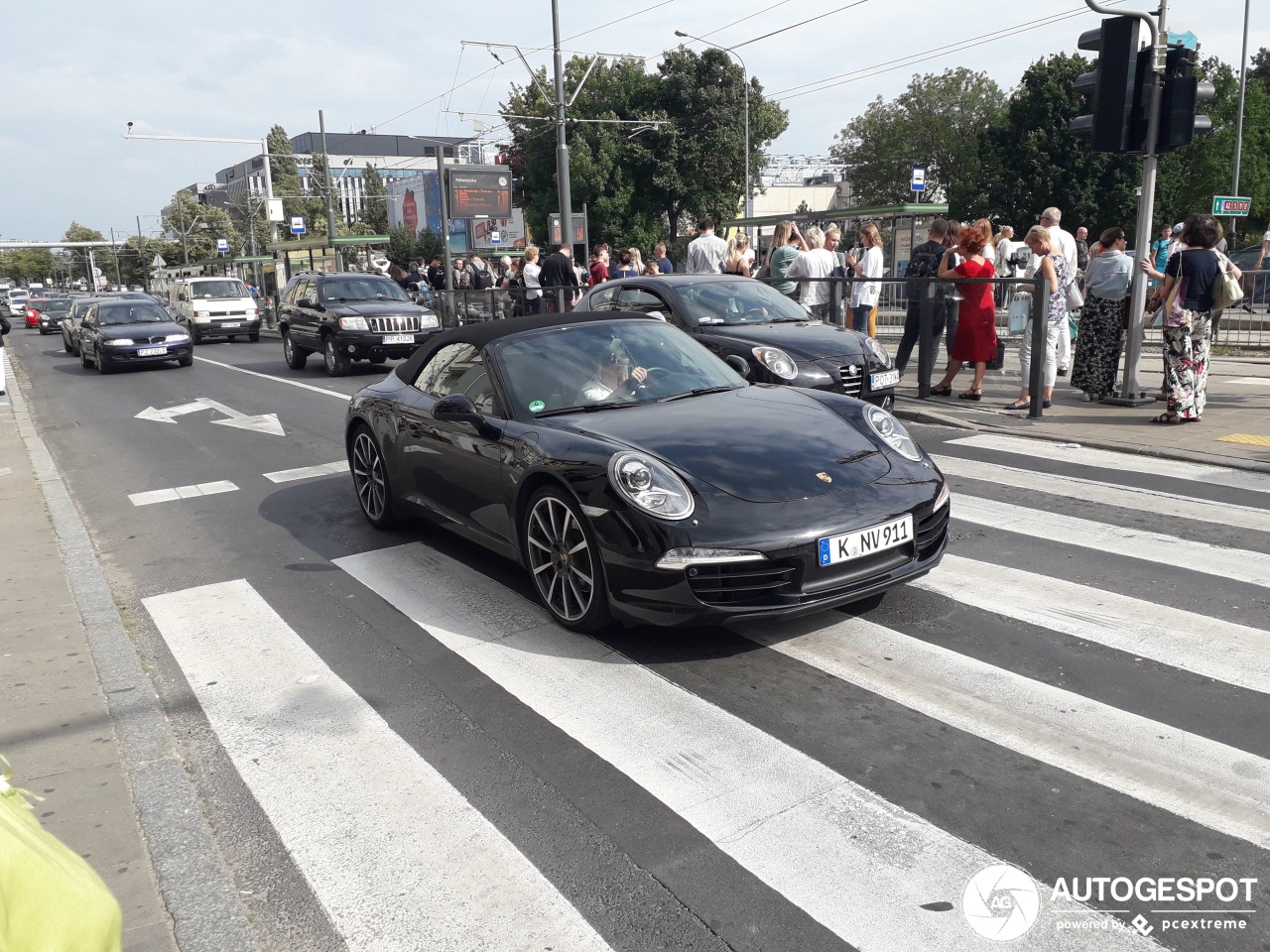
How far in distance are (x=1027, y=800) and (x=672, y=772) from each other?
1.14m

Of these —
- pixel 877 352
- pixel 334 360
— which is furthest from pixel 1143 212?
pixel 334 360

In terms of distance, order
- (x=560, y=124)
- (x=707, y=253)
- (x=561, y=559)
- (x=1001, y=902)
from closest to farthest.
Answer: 1. (x=1001, y=902)
2. (x=561, y=559)
3. (x=707, y=253)
4. (x=560, y=124)

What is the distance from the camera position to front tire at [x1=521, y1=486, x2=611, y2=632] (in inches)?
184

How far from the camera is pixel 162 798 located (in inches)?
140

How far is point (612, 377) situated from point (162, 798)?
9.95 feet

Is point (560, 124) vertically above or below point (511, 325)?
above

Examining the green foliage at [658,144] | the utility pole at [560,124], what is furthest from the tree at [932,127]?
the utility pole at [560,124]

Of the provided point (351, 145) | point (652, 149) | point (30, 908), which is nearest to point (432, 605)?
point (30, 908)

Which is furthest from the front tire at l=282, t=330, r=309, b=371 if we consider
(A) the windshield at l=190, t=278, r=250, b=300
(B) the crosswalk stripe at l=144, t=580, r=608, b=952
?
(B) the crosswalk stripe at l=144, t=580, r=608, b=952

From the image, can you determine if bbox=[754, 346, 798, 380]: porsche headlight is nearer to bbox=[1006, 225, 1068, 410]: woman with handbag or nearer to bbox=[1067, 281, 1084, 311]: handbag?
bbox=[1006, 225, 1068, 410]: woman with handbag

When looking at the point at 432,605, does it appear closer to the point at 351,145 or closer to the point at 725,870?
the point at 725,870

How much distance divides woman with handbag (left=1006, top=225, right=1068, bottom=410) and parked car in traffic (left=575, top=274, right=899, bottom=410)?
4.76 feet

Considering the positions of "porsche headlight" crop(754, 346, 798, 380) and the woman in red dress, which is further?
the woman in red dress

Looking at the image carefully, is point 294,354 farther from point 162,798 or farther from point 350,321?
point 162,798
